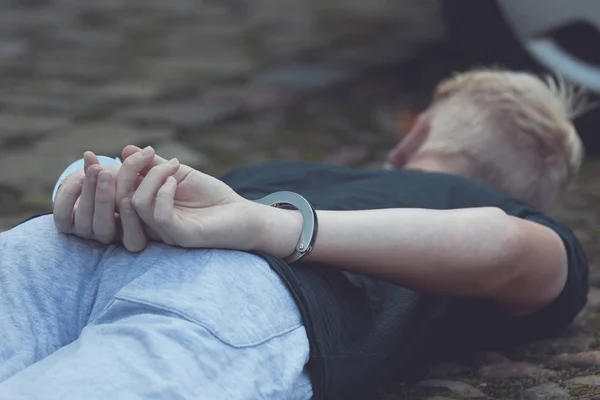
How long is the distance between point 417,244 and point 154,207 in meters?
0.55

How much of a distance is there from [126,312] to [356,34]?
16.3ft

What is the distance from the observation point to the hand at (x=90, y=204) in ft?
6.31

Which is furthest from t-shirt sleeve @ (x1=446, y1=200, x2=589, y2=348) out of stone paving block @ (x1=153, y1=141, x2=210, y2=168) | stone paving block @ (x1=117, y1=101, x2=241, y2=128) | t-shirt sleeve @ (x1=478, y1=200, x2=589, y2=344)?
stone paving block @ (x1=117, y1=101, x2=241, y2=128)

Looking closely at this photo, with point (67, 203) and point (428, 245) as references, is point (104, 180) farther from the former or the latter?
point (428, 245)

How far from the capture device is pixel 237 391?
1.76 metres

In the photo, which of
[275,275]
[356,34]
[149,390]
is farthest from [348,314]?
[356,34]

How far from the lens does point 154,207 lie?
190 cm

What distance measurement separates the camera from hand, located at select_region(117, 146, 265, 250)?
189 cm

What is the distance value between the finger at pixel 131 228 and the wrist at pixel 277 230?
0.21m

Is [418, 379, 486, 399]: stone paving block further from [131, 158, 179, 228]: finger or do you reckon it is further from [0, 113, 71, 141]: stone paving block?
[0, 113, 71, 141]: stone paving block

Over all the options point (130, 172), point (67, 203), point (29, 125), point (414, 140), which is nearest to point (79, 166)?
point (67, 203)

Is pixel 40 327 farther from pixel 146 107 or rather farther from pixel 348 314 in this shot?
pixel 146 107

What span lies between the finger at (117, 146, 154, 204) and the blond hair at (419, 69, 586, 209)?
47.9 inches

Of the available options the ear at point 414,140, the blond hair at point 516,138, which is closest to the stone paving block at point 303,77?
the ear at point 414,140
